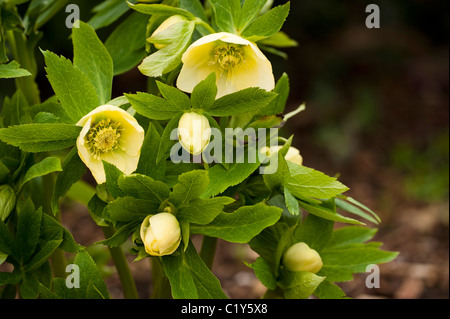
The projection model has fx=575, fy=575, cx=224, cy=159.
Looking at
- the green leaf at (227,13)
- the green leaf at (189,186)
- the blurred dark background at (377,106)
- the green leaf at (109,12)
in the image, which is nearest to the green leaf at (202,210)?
the green leaf at (189,186)

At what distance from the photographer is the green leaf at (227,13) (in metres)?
0.69

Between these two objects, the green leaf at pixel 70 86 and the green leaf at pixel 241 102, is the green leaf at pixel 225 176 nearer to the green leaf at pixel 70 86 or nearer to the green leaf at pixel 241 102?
the green leaf at pixel 241 102

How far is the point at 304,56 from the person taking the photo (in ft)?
8.54

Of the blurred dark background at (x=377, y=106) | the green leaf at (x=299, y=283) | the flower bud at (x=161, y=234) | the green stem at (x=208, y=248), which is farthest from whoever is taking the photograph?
the blurred dark background at (x=377, y=106)

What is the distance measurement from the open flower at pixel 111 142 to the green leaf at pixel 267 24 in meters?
0.18

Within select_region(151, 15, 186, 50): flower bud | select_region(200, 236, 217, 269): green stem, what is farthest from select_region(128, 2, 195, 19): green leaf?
select_region(200, 236, 217, 269): green stem

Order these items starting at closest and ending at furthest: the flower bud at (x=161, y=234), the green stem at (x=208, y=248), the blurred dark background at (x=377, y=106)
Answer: the flower bud at (x=161, y=234) → the green stem at (x=208, y=248) → the blurred dark background at (x=377, y=106)

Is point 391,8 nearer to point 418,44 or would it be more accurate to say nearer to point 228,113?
point 418,44

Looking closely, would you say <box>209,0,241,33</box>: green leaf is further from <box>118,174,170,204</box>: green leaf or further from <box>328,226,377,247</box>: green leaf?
<box>328,226,377,247</box>: green leaf

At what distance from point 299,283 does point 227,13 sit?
1.15 ft

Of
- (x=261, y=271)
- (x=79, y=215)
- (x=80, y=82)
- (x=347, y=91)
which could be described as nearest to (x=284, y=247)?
(x=261, y=271)

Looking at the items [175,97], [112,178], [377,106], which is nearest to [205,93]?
[175,97]

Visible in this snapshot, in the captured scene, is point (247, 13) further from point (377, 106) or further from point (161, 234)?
point (377, 106)
